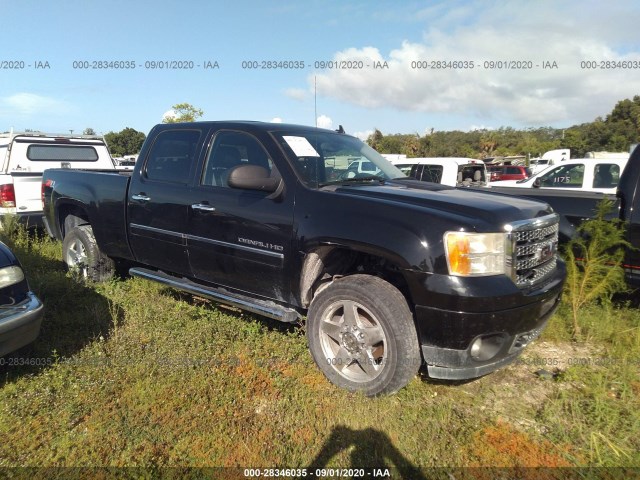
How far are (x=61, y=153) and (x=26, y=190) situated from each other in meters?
1.94

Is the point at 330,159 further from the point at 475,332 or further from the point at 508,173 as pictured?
the point at 508,173

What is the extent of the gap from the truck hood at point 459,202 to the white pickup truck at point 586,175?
5784 millimetres

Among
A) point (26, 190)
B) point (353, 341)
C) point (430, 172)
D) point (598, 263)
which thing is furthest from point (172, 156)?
point (430, 172)

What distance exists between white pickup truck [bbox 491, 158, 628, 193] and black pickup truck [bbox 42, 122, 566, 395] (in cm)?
588

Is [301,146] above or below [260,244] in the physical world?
above

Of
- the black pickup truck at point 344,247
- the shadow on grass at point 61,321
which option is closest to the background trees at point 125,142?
the shadow on grass at point 61,321

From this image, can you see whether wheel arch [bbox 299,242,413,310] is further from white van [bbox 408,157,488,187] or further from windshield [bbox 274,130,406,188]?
white van [bbox 408,157,488,187]

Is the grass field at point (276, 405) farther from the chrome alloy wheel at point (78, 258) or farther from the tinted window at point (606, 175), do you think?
the tinted window at point (606, 175)

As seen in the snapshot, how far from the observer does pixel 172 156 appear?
4.53 metres

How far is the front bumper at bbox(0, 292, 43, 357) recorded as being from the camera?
3.15 meters

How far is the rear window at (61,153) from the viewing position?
8641 mm

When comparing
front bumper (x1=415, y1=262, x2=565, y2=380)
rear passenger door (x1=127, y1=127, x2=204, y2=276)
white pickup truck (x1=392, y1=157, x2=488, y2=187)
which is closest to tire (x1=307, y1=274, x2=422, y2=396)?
front bumper (x1=415, y1=262, x2=565, y2=380)

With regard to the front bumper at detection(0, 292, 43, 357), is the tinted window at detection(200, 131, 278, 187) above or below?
above

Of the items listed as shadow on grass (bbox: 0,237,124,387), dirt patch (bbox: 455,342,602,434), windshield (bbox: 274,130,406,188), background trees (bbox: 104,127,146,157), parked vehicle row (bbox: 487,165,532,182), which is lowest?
dirt patch (bbox: 455,342,602,434)
